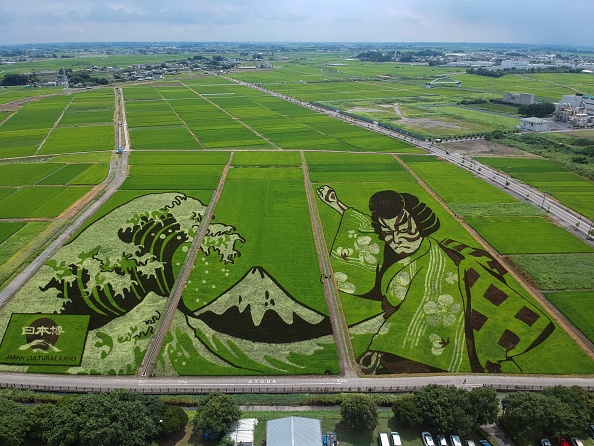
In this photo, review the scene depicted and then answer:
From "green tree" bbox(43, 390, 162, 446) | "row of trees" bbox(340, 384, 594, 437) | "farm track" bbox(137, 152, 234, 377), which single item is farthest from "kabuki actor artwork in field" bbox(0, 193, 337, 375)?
"row of trees" bbox(340, 384, 594, 437)

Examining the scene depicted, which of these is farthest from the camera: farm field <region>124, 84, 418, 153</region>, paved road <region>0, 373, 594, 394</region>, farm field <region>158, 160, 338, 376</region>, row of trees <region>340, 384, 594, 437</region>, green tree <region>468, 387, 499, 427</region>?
farm field <region>124, 84, 418, 153</region>

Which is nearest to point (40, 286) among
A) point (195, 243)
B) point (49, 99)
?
→ point (195, 243)

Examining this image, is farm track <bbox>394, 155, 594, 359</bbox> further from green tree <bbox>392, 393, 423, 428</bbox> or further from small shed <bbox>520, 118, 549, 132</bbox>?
small shed <bbox>520, 118, 549, 132</bbox>

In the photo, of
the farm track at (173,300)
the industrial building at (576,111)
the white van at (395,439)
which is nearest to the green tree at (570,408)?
the white van at (395,439)

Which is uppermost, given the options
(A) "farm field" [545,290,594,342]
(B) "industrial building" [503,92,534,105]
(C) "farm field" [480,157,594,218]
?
(B) "industrial building" [503,92,534,105]

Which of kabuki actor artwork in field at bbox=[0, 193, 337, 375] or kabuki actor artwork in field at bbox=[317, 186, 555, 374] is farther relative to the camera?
kabuki actor artwork in field at bbox=[317, 186, 555, 374]

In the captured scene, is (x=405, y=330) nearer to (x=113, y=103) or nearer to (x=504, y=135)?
(x=504, y=135)

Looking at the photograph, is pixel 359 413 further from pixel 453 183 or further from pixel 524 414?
pixel 453 183
